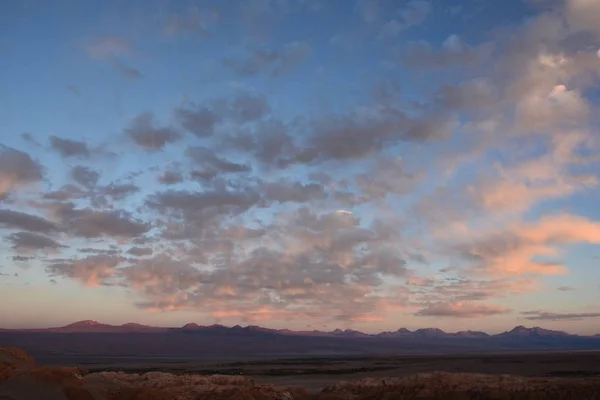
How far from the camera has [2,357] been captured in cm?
2430

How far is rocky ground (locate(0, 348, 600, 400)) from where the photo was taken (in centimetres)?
2005

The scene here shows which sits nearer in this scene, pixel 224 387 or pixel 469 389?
pixel 224 387

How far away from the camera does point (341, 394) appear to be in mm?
27484

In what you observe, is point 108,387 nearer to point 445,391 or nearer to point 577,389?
point 445,391

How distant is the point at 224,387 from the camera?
2448 centimetres

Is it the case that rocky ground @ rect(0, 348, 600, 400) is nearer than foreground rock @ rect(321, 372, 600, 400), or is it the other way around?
rocky ground @ rect(0, 348, 600, 400)

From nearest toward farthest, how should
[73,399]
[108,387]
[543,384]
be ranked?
[73,399]
[108,387]
[543,384]

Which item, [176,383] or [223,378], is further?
[223,378]

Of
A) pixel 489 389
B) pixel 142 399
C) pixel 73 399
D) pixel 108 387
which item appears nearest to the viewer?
pixel 73 399

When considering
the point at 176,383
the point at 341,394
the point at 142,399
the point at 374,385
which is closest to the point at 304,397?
the point at 341,394

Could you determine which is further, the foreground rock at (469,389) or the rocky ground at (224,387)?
the foreground rock at (469,389)

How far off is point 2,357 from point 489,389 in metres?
22.2

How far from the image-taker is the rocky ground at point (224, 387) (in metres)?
20.0

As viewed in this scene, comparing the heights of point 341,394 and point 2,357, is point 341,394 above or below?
below
